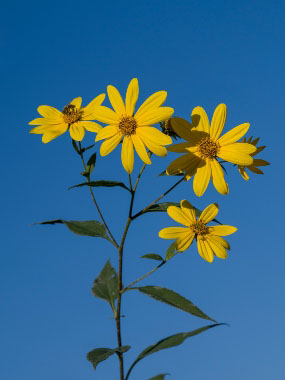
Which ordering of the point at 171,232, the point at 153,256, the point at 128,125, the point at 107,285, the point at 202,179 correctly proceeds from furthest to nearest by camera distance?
the point at 107,285
the point at 153,256
the point at 171,232
the point at 128,125
the point at 202,179

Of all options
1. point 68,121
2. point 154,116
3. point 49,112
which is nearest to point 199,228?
point 154,116

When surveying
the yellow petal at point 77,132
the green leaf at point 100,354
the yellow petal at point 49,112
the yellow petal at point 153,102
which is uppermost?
the yellow petal at point 49,112

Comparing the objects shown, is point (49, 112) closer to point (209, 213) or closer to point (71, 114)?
point (71, 114)

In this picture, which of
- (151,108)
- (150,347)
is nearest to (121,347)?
(150,347)

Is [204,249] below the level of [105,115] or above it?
below

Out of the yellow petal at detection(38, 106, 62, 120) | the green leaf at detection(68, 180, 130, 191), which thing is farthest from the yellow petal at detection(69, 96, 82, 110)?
the green leaf at detection(68, 180, 130, 191)

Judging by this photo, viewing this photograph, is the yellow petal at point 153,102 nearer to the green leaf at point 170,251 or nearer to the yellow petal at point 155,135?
the yellow petal at point 155,135

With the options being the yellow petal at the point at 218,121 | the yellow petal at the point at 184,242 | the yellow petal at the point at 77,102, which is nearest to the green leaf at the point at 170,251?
the yellow petal at the point at 184,242
